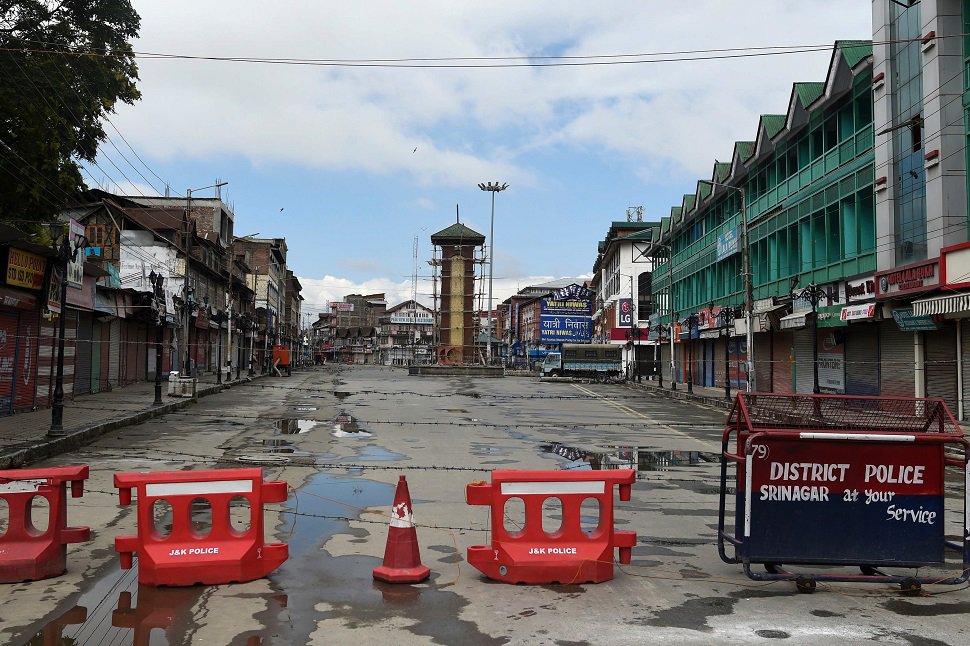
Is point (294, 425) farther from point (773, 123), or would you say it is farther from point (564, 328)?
point (564, 328)

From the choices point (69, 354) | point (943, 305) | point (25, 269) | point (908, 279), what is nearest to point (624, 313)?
point (908, 279)

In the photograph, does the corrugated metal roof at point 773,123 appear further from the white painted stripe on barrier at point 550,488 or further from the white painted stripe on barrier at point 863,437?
the white painted stripe on barrier at point 550,488

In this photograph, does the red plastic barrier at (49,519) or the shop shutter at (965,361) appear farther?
the shop shutter at (965,361)

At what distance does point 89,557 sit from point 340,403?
24.4 meters

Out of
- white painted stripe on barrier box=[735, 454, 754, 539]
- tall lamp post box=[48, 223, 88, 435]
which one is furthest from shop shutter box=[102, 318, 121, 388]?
white painted stripe on barrier box=[735, 454, 754, 539]

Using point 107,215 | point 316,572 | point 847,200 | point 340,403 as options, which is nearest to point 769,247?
point 847,200

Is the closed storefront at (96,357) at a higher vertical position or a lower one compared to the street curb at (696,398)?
higher

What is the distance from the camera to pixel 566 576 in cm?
701

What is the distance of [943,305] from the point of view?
72.0 feet

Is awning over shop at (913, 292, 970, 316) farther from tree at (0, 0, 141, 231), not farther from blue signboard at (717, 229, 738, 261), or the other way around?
tree at (0, 0, 141, 231)

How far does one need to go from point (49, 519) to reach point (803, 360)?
1297 inches

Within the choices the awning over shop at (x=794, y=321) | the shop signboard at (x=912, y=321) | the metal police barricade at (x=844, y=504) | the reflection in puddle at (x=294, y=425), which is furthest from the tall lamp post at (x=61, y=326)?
the awning over shop at (x=794, y=321)

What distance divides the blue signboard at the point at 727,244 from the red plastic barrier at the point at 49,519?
40.6 meters

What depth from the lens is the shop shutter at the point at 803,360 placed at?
34106 mm
